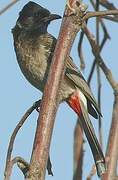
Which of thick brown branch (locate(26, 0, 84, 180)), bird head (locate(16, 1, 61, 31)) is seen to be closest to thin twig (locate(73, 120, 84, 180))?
thick brown branch (locate(26, 0, 84, 180))

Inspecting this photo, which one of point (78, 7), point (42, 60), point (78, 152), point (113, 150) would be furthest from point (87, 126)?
point (78, 7)

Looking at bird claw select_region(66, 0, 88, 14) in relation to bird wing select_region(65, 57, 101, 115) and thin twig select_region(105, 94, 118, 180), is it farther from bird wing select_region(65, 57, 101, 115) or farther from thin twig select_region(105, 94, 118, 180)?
bird wing select_region(65, 57, 101, 115)

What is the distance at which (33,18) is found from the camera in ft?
14.4

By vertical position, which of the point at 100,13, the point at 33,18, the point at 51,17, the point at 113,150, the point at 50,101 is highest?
the point at 33,18

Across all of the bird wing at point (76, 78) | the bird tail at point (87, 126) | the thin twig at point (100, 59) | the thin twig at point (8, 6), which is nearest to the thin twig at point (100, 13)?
the thin twig at point (8, 6)

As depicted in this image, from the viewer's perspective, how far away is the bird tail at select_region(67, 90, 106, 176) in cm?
240

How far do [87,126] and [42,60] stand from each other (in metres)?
0.85

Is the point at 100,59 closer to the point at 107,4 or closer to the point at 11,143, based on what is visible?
the point at 107,4

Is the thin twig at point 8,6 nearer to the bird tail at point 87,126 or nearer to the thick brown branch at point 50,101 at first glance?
the thick brown branch at point 50,101

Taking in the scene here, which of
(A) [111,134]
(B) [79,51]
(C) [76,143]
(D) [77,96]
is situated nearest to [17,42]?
(D) [77,96]

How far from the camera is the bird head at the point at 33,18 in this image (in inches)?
166

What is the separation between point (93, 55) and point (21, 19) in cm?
216

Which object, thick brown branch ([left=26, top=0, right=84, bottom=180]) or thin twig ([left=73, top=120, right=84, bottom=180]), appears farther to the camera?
thin twig ([left=73, top=120, right=84, bottom=180])

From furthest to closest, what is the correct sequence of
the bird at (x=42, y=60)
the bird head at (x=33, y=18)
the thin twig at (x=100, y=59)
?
the bird head at (x=33, y=18) < the bird at (x=42, y=60) < the thin twig at (x=100, y=59)
